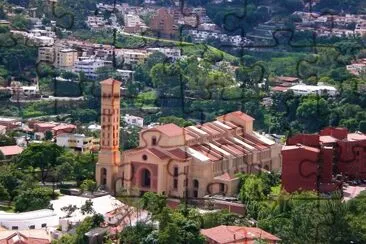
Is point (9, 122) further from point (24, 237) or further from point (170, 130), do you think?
point (24, 237)

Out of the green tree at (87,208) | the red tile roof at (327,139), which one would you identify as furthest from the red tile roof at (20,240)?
the red tile roof at (327,139)

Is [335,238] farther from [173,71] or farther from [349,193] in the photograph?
[173,71]

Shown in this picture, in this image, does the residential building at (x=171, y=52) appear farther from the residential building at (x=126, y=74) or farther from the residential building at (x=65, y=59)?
the residential building at (x=65, y=59)

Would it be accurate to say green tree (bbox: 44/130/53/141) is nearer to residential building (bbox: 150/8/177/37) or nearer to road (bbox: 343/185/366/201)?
road (bbox: 343/185/366/201)

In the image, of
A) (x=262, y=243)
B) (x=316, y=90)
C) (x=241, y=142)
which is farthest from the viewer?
(x=316, y=90)

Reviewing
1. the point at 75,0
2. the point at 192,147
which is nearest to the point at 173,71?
the point at 75,0

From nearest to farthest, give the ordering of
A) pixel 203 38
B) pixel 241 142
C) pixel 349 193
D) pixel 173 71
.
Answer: pixel 349 193
pixel 241 142
pixel 173 71
pixel 203 38
